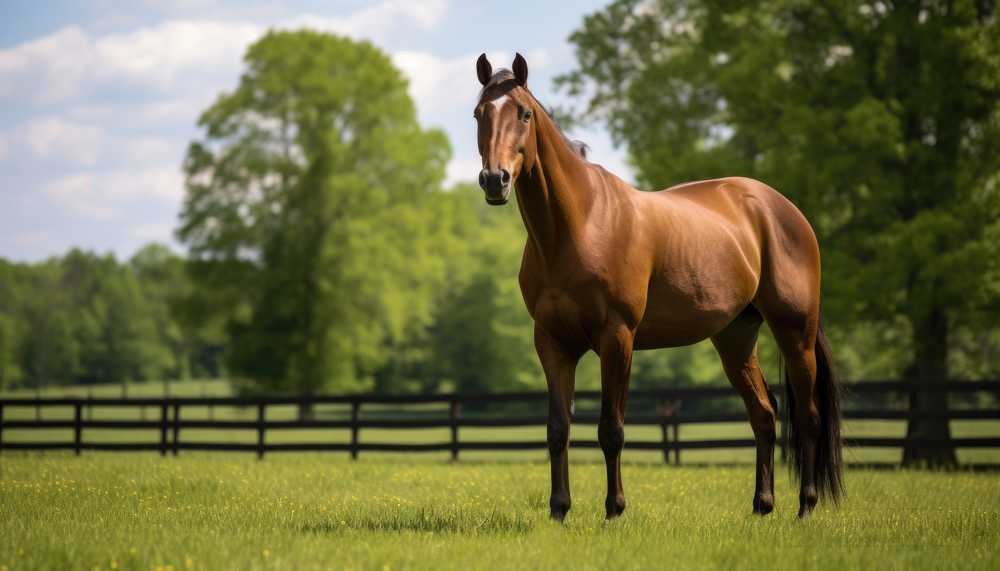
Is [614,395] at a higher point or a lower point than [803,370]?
lower

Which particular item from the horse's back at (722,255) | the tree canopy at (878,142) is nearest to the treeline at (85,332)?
the tree canopy at (878,142)

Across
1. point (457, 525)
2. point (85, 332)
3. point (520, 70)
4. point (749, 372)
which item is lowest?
point (457, 525)

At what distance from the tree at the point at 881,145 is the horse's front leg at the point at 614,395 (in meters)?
7.84

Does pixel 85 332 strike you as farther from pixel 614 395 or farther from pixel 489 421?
pixel 614 395

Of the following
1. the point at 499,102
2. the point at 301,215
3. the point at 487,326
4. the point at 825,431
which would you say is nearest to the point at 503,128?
the point at 499,102

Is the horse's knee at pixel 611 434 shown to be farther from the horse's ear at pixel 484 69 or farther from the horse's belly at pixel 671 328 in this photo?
the horse's ear at pixel 484 69

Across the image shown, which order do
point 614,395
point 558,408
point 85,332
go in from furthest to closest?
point 85,332 < point 558,408 < point 614,395

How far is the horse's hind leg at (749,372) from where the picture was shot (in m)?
6.30

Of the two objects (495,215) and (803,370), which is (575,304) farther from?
(495,215)

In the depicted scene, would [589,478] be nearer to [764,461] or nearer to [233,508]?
[764,461]

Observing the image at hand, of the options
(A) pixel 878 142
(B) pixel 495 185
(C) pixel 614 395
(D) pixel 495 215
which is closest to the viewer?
(B) pixel 495 185

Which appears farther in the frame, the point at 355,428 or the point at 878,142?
the point at 355,428

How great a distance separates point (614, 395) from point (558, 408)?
379 mm

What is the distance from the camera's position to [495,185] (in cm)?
434
